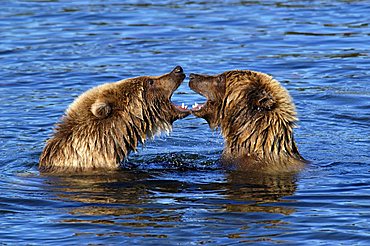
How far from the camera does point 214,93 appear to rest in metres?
10.7

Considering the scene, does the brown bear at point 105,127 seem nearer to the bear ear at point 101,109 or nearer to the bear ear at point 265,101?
the bear ear at point 101,109

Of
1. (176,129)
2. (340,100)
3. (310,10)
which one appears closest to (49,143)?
(176,129)

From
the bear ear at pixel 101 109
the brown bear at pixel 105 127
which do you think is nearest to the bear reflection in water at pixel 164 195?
the brown bear at pixel 105 127

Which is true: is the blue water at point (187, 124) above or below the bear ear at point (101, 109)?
below

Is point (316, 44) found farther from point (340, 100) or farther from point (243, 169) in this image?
point (243, 169)

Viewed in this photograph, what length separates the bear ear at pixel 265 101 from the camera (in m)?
10.2

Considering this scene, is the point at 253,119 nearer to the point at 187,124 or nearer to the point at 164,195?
the point at 164,195

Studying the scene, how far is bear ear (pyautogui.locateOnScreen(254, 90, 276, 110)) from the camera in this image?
33.3 feet

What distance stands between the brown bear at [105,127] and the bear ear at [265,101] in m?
1.05

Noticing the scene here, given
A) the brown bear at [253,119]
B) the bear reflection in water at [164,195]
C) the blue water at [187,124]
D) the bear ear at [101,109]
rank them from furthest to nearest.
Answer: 1. the brown bear at [253,119]
2. the bear ear at [101,109]
3. the bear reflection in water at [164,195]
4. the blue water at [187,124]

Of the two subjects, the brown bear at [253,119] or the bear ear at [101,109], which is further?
the brown bear at [253,119]

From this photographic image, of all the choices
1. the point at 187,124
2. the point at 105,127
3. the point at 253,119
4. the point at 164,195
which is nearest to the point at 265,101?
the point at 253,119

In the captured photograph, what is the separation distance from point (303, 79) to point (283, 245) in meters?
7.23

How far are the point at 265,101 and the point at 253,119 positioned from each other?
0.23m
